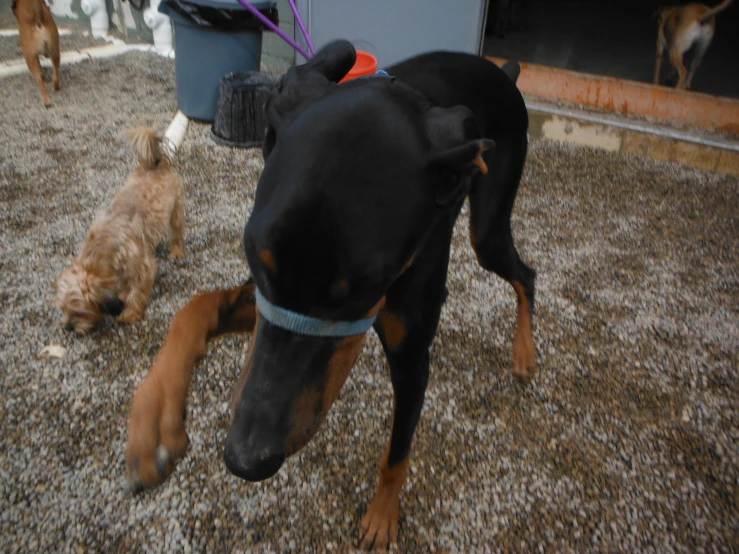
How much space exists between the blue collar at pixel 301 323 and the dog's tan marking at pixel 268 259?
8 centimetres

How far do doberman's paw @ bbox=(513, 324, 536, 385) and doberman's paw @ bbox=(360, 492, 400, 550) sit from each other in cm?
82

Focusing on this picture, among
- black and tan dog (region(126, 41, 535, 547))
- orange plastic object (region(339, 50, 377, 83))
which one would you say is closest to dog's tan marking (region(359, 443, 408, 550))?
black and tan dog (region(126, 41, 535, 547))

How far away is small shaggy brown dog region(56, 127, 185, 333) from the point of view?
2.18m

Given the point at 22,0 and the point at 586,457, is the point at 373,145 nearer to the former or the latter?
the point at 586,457

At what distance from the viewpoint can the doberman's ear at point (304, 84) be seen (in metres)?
1.00

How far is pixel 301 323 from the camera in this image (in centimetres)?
90

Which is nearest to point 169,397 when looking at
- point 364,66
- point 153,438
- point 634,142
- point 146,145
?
point 153,438

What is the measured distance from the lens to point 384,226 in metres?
0.87

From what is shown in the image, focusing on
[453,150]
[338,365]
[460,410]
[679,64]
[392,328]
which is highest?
[453,150]

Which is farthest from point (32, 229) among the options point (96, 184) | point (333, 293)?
point (333, 293)

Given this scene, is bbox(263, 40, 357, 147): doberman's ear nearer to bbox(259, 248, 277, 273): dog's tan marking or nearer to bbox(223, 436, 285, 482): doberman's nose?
bbox(259, 248, 277, 273): dog's tan marking

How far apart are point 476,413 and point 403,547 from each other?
60 cm

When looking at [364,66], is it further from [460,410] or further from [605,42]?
[605,42]

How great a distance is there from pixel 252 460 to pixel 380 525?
810 millimetres
